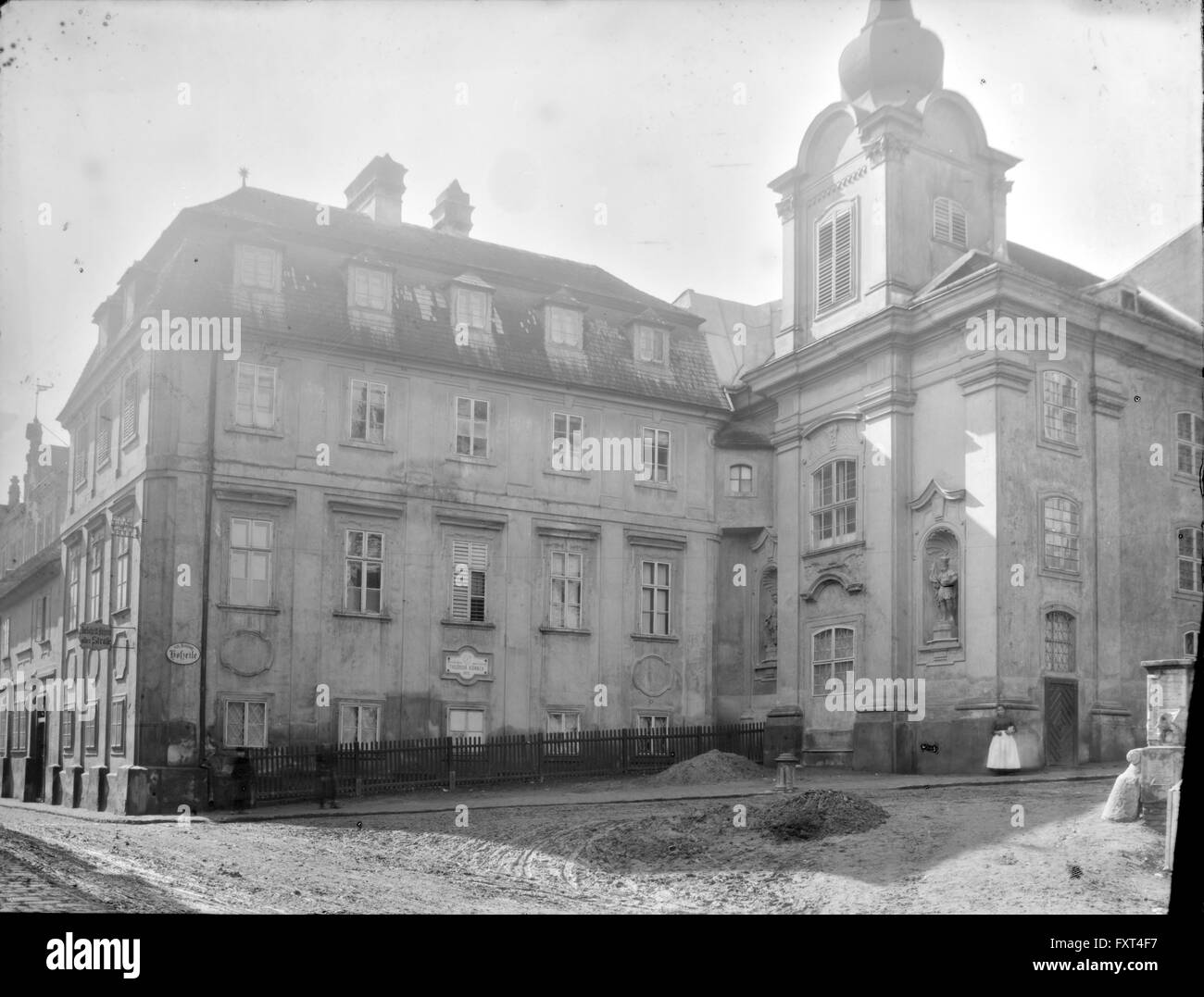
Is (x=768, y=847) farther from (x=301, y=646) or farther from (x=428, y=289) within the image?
(x=428, y=289)

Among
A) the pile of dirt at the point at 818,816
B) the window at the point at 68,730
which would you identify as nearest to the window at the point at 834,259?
the pile of dirt at the point at 818,816

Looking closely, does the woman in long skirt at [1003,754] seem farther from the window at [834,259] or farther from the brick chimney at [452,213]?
the brick chimney at [452,213]

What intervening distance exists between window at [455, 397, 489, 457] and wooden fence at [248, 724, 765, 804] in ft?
19.8

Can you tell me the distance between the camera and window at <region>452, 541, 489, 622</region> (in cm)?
2934

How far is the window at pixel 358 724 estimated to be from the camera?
90.5 feet

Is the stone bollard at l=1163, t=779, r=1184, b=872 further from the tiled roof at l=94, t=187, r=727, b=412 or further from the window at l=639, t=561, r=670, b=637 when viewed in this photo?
the tiled roof at l=94, t=187, r=727, b=412

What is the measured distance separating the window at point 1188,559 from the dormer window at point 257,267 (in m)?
19.2

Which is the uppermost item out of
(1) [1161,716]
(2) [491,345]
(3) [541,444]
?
(2) [491,345]

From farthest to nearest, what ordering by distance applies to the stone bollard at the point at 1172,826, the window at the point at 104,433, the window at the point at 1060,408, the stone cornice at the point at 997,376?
1. the window at the point at 104,433
2. the window at the point at 1060,408
3. the stone cornice at the point at 997,376
4. the stone bollard at the point at 1172,826

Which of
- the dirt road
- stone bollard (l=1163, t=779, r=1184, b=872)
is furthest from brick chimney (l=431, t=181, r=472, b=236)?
stone bollard (l=1163, t=779, r=1184, b=872)

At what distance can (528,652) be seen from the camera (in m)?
29.9

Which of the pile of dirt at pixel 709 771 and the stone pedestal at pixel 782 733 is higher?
the stone pedestal at pixel 782 733
